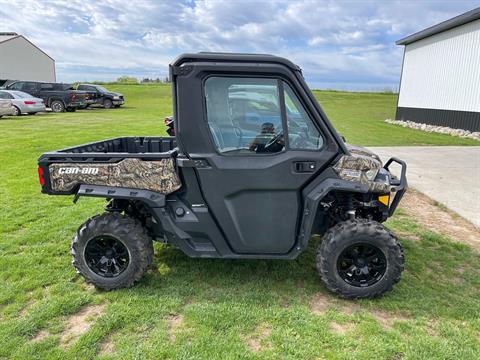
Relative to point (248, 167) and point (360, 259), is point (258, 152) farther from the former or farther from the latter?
point (360, 259)

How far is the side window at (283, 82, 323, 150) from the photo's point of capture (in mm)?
3041

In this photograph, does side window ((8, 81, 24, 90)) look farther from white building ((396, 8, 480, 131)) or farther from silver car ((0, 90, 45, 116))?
white building ((396, 8, 480, 131))

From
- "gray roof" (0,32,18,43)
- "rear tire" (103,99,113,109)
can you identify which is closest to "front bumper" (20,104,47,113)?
"rear tire" (103,99,113,109)

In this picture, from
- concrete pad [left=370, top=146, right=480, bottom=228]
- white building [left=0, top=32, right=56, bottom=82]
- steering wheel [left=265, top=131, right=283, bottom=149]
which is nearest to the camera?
steering wheel [left=265, top=131, right=283, bottom=149]

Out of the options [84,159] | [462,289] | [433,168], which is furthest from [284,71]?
[433,168]

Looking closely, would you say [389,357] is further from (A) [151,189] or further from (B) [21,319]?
(B) [21,319]

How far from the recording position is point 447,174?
8320 millimetres

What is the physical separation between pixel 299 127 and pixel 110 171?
168cm

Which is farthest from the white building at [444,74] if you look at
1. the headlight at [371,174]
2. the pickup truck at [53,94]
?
the pickup truck at [53,94]

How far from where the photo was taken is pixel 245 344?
2680 mm

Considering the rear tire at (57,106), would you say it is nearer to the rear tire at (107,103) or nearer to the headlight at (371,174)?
the rear tire at (107,103)

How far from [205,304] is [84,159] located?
165 centimetres

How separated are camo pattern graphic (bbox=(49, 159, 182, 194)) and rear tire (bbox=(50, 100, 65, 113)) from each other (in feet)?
71.6

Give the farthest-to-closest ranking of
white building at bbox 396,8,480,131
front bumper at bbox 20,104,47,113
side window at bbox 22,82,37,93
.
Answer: side window at bbox 22,82,37,93 → front bumper at bbox 20,104,47,113 → white building at bbox 396,8,480,131
